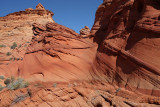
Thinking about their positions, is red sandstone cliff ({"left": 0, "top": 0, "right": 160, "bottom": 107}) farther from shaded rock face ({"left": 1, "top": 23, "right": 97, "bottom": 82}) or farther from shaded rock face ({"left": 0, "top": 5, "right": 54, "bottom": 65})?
shaded rock face ({"left": 0, "top": 5, "right": 54, "bottom": 65})

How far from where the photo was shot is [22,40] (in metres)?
12.4

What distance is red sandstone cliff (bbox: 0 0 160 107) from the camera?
428 centimetres

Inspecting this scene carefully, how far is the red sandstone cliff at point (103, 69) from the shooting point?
14.0 feet

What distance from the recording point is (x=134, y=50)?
5031 mm

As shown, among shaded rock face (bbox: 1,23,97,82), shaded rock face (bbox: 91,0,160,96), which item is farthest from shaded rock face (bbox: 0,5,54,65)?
shaded rock face (bbox: 91,0,160,96)

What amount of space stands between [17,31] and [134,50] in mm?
14867

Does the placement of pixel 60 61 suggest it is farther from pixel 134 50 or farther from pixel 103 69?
pixel 134 50

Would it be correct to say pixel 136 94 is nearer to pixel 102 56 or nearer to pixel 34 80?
pixel 102 56

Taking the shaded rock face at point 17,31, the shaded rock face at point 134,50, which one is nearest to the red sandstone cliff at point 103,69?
the shaded rock face at point 134,50

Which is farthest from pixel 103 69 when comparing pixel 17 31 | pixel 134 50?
pixel 17 31

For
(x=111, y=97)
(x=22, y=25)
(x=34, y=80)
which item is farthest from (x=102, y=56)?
(x=22, y=25)

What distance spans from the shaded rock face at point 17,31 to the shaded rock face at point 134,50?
7.93 meters

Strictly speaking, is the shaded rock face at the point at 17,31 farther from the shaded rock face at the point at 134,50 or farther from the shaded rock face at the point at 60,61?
the shaded rock face at the point at 134,50

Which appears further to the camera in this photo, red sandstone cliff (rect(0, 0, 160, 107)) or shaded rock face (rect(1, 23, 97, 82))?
shaded rock face (rect(1, 23, 97, 82))
